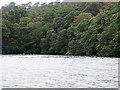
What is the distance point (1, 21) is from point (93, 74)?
25848mm

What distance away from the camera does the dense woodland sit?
35.3 metres

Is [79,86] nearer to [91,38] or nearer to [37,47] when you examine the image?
[91,38]

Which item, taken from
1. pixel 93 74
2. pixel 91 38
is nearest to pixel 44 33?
pixel 91 38

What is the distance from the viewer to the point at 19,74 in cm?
1534

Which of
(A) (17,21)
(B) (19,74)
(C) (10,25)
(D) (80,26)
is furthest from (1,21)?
(B) (19,74)

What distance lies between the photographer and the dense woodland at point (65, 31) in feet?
116

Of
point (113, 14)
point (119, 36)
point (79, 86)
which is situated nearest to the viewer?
point (79, 86)

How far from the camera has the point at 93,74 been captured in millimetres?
15836

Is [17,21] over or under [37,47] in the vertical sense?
over

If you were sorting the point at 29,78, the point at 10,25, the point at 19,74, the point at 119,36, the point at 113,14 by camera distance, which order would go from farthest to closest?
the point at 10,25 → the point at 113,14 → the point at 119,36 → the point at 19,74 → the point at 29,78

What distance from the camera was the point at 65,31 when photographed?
132 ft

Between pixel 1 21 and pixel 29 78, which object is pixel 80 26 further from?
pixel 29 78

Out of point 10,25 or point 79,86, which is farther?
point 10,25

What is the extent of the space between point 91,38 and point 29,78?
2328cm
